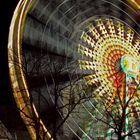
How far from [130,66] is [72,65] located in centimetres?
264

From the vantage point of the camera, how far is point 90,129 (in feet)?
36.8

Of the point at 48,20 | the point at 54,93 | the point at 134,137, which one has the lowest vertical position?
the point at 134,137

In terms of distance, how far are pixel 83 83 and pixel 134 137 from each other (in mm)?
2733

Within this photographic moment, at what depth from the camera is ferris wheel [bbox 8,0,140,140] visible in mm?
9500

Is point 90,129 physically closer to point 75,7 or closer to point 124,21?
point 75,7

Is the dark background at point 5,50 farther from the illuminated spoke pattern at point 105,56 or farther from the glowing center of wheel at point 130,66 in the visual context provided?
the glowing center of wheel at point 130,66

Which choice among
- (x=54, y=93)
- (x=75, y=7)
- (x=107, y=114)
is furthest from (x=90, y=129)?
(x=75, y=7)

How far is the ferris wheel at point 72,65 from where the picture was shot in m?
9.50

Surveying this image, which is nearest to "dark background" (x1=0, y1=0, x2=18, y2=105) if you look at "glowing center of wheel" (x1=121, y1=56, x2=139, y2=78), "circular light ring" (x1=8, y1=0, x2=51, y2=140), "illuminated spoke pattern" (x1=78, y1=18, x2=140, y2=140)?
"circular light ring" (x1=8, y1=0, x2=51, y2=140)

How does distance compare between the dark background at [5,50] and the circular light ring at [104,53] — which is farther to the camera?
the circular light ring at [104,53]

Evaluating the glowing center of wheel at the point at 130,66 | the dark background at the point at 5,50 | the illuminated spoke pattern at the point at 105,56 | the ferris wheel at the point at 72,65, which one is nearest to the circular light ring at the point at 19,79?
the ferris wheel at the point at 72,65

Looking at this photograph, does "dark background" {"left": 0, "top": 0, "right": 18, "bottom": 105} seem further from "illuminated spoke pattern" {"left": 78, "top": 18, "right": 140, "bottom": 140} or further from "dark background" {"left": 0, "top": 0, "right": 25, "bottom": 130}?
"illuminated spoke pattern" {"left": 78, "top": 18, "right": 140, "bottom": 140}

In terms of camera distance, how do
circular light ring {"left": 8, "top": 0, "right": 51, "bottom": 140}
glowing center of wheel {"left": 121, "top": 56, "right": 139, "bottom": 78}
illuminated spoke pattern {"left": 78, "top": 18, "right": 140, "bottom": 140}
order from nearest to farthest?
circular light ring {"left": 8, "top": 0, "right": 51, "bottom": 140} < illuminated spoke pattern {"left": 78, "top": 18, "right": 140, "bottom": 140} < glowing center of wheel {"left": 121, "top": 56, "right": 139, "bottom": 78}

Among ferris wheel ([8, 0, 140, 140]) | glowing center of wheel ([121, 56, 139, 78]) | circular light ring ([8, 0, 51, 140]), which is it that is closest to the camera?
circular light ring ([8, 0, 51, 140])
